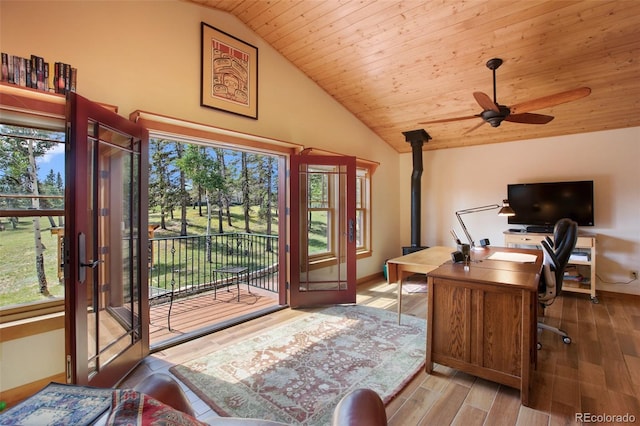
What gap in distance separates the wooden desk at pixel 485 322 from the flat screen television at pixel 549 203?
2645mm

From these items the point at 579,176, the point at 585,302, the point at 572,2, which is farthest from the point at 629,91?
the point at 585,302

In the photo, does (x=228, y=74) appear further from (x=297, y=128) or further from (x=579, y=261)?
(x=579, y=261)

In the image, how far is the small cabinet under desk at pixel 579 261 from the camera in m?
3.96

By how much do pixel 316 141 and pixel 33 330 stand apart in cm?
340

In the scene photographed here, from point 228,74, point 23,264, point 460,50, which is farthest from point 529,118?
point 23,264

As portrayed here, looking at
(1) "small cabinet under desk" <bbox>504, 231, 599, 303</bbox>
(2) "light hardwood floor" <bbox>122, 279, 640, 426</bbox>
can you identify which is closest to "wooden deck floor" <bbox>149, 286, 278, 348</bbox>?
(2) "light hardwood floor" <bbox>122, 279, 640, 426</bbox>

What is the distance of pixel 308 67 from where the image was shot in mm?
3910

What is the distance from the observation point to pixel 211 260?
5.62 meters

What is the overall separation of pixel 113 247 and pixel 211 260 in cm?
340

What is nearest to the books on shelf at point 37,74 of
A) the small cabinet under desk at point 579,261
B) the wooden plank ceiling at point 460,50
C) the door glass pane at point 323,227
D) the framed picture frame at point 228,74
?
the framed picture frame at point 228,74

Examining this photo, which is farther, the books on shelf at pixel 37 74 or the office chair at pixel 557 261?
the office chair at pixel 557 261

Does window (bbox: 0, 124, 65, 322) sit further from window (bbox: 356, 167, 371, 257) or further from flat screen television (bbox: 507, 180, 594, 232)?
flat screen television (bbox: 507, 180, 594, 232)

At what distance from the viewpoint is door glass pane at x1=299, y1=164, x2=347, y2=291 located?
13.0 ft

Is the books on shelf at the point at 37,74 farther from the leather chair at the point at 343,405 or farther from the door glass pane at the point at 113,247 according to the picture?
the leather chair at the point at 343,405
